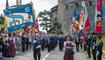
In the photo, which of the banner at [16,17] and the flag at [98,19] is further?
the banner at [16,17]

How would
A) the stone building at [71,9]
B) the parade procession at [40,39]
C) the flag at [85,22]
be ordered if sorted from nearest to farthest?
the parade procession at [40,39]
the flag at [85,22]
the stone building at [71,9]

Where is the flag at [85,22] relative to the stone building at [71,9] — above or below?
below

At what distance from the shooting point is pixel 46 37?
25750mm

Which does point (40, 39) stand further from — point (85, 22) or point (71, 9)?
point (71, 9)

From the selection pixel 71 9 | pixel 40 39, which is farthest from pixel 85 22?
pixel 71 9

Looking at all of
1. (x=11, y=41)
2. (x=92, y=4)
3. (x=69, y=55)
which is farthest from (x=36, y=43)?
(x=92, y=4)

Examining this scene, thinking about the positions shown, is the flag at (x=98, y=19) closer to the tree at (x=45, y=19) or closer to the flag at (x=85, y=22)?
the flag at (x=85, y=22)

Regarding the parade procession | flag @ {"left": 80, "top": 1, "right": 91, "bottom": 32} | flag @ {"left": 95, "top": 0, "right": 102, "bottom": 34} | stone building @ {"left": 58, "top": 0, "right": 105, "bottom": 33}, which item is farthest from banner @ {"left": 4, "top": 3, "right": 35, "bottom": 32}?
stone building @ {"left": 58, "top": 0, "right": 105, "bottom": 33}

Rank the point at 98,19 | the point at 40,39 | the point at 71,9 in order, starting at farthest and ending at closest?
the point at 71,9
the point at 40,39
the point at 98,19

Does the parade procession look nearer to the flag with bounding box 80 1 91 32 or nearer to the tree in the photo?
the flag with bounding box 80 1 91 32

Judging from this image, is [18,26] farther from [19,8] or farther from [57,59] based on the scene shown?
[57,59]

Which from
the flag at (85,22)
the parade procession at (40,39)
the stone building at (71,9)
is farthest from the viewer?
the stone building at (71,9)

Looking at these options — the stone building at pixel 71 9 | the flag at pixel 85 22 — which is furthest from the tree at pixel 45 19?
the flag at pixel 85 22

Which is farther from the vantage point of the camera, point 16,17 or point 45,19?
point 45,19
